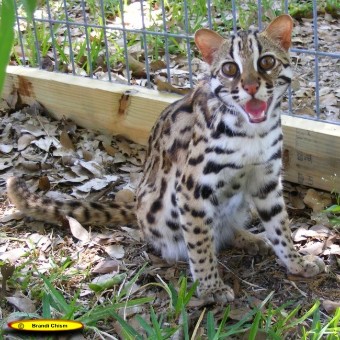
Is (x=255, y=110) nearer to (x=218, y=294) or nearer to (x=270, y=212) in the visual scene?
(x=270, y=212)

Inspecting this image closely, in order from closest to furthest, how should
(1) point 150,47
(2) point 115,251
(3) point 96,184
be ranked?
1. (2) point 115,251
2. (3) point 96,184
3. (1) point 150,47

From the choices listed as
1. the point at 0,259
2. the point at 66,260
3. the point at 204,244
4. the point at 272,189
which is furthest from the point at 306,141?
the point at 0,259

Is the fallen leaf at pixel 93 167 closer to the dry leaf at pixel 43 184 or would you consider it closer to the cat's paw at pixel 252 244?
the dry leaf at pixel 43 184

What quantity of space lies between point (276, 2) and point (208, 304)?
3163 mm

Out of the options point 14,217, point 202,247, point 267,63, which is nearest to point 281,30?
point 267,63

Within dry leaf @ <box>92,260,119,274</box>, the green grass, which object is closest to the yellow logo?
the green grass

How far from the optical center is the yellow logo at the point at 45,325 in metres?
2.19

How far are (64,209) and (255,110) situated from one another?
1.27 m

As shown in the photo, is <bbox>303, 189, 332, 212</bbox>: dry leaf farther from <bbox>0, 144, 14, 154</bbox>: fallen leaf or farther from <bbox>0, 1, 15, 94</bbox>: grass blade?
<bbox>0, 1, 15, 94</bbox>: grass blade

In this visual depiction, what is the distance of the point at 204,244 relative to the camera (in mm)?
2633

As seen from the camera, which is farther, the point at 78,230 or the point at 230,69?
the point at 78,230

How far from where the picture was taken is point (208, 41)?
2508 mm

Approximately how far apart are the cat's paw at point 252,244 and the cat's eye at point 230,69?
929mm

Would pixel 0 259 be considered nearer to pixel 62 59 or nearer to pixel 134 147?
pixel 134 147
